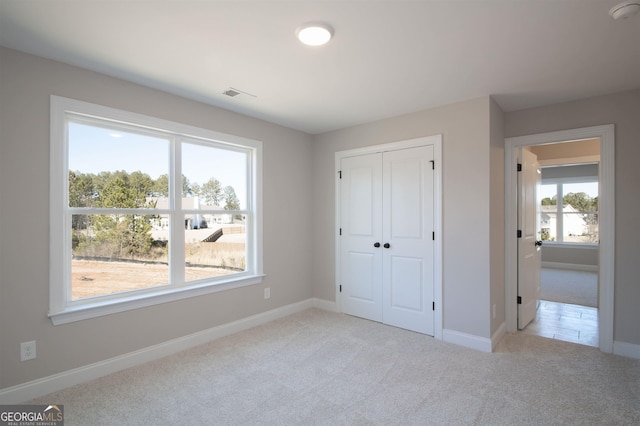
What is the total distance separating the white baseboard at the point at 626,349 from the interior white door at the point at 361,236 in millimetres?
2229

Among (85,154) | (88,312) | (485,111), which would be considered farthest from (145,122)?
(485,111)

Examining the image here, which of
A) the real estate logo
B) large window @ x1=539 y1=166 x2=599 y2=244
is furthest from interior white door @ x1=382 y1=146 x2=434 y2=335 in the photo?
large window @ x1=539 y1=166 x2=599 y2=244

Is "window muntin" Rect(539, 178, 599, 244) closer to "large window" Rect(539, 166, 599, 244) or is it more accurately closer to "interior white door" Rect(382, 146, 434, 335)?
"large window" Rect(539, 166, 599, 244)

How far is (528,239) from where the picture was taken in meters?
3.68

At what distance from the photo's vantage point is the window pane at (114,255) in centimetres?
256

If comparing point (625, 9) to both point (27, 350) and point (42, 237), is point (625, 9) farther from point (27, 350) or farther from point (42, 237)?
point (27, 350)

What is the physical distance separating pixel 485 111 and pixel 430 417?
268cm

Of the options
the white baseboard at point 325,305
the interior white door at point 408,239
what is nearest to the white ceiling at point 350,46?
the interior white door at point 408,239

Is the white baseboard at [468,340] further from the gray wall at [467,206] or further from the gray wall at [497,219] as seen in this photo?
the gray wall at [497,219]

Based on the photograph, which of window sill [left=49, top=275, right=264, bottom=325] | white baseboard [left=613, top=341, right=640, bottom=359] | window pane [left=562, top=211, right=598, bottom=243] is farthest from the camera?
window pane [left=562, top=211, right=598, bottom=243]

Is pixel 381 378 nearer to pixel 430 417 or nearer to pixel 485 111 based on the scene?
pixel 430 417

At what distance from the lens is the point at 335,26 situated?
1.93 meters

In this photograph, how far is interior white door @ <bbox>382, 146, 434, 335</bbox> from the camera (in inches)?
136

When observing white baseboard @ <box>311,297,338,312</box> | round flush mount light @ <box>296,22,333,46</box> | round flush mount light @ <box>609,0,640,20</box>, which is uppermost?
round flush mount light @ <box>296,22,333,46</box>
